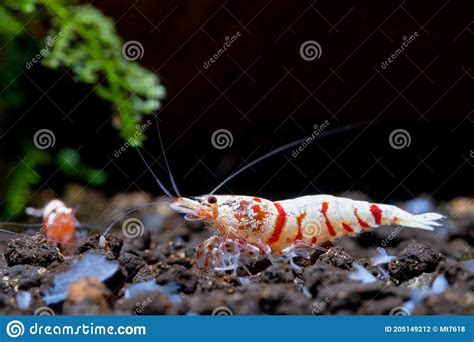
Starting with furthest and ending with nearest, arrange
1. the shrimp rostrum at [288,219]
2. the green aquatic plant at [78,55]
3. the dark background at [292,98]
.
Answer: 1. the green aquatic plant at [78,55]
2. the dark background at [292,98]
3. the shrimp rostrum at [288,219]

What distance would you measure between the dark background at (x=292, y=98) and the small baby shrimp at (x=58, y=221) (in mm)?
530

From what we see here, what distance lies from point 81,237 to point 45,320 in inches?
73.0

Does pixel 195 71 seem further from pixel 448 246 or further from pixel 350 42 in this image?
pixel 448 246

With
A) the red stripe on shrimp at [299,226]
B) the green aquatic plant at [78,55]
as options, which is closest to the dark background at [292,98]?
the green aquatic plant at [78,55]

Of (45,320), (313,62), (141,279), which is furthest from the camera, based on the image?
(313,62)

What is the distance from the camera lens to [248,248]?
3.74m

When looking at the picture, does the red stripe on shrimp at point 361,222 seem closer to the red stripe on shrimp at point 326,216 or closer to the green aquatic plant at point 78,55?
the red stripe on shrimp at point 326,216

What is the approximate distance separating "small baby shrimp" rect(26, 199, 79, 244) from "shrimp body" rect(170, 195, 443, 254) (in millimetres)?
967

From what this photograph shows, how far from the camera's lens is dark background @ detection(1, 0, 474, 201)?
4266 millimetres

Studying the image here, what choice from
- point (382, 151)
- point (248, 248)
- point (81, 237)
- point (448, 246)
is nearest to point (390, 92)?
point (382, 151)

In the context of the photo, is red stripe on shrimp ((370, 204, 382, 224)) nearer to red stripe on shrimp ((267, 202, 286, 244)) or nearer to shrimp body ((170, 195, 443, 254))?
shrimp body ((170, 195, 443, 254))

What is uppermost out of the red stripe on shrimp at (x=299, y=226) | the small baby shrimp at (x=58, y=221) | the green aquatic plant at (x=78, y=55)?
the red stripe on shrimp at (x=299, y=226)

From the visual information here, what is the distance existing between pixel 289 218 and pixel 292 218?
21 mm

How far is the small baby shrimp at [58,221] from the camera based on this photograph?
14.2ft
